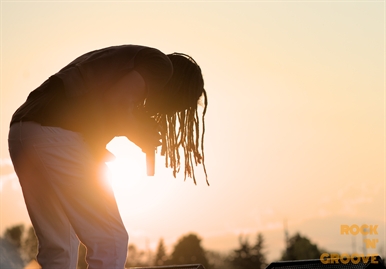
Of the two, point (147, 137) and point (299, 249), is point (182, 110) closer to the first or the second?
point (147, 137)

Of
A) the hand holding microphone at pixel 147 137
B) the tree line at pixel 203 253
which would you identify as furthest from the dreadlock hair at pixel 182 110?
the tree line at pixel 203 253

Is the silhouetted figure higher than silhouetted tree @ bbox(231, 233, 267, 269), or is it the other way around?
the silhouetted figure

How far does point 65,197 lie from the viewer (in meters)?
2.96

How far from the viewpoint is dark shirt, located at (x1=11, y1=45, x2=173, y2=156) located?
3.00 meters

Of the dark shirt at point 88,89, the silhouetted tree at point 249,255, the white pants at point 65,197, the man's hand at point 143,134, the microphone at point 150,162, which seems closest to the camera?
the white pants at point 65,197

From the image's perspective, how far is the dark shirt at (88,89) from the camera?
118 inches

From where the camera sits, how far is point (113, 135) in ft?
10.3

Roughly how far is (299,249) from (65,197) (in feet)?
292

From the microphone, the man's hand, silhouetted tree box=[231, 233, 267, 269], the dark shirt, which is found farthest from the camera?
silhouetted tree box=[231, 233, 267, 269]

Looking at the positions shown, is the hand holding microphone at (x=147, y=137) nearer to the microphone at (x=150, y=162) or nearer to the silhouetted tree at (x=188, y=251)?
the microphone at (x=150, y=162)

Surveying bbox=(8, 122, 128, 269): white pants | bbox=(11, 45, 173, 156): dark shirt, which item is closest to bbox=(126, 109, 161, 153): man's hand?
bbox=(11, 45, 173, 156): dark shirt

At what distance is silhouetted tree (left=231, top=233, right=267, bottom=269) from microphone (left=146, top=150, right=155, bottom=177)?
82.2 metres

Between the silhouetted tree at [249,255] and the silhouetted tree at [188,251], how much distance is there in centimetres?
594

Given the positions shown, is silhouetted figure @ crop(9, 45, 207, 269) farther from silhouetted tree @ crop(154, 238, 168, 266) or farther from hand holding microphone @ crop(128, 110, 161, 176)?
silhouetted tree @ crop(154, 238, 168, 266)
